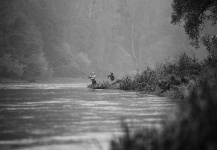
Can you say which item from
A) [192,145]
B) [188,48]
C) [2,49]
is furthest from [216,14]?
[188,48]

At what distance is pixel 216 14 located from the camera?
1495 inches

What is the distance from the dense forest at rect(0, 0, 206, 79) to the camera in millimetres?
79625

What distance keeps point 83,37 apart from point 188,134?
10512cm

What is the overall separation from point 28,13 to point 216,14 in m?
63.0

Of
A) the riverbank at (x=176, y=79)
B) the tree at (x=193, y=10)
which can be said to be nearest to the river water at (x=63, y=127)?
the riverbank at (x=176, y=79)

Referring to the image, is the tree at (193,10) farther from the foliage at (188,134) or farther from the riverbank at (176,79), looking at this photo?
the foliage at (188,134)

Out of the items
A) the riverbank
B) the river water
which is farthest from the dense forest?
the river water

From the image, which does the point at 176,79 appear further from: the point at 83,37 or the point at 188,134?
the point at 83,37

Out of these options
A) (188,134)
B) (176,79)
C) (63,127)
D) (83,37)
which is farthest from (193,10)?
(83,37)

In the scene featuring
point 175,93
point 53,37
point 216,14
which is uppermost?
point 53,37

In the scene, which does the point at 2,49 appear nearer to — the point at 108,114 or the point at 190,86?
the point at 190,86

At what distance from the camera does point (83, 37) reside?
368 feet

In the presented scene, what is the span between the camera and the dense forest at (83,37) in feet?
261

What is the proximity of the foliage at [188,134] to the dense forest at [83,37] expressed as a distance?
2553 inches
